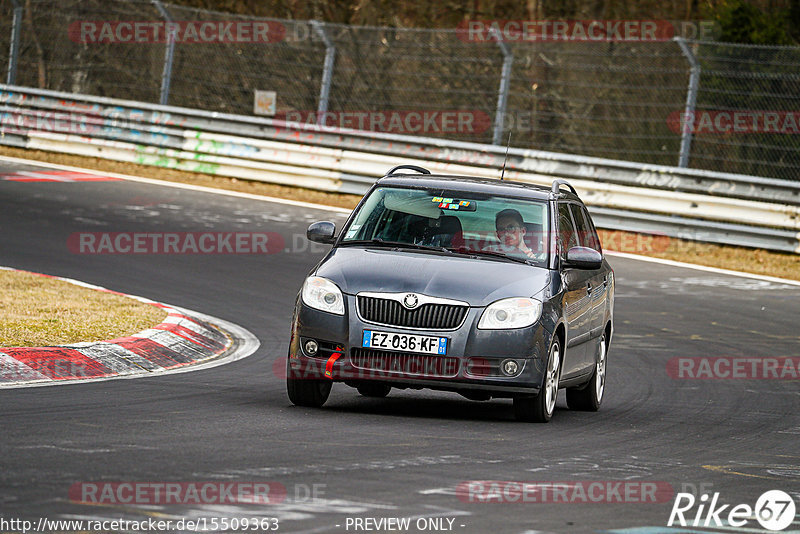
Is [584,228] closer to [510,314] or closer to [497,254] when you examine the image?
[497,254]

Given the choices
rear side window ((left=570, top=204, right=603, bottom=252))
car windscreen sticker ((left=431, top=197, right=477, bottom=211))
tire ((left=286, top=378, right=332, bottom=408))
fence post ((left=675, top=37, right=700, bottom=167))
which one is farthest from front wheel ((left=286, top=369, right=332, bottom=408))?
fence post ((left=675, top=37, right=700, bottom=167))

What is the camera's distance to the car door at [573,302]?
9961 mm

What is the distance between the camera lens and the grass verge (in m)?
10.7

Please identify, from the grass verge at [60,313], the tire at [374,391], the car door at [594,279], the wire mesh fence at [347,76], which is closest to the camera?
the tire at [374,391]

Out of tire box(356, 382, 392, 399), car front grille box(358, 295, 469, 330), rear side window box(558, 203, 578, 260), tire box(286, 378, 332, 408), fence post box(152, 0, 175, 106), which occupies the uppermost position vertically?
fence post box(152, 0, 175, 106)

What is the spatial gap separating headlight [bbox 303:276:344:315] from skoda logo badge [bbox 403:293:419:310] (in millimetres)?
416

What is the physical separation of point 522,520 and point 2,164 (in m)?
20.3

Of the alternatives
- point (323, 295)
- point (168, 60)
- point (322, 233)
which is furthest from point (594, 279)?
point (168, 60)

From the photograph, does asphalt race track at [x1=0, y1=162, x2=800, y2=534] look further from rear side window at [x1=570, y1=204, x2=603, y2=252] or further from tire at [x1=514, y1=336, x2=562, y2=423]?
rear side window at [x1=570, y1=204, x2=603, y2=252]

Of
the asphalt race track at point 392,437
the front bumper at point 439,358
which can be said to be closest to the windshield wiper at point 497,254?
the front bumper at point 439,358

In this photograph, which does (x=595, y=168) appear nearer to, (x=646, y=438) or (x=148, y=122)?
(x=148, y=122)

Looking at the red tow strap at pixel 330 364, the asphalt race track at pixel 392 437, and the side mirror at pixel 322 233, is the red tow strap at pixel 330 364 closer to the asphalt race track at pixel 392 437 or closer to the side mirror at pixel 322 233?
the asphalt race track at pixel 392 437

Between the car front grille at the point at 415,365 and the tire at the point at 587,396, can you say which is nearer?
the car front grille at the point at 415,365

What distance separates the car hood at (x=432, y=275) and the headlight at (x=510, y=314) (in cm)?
4
